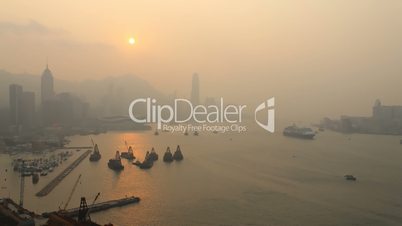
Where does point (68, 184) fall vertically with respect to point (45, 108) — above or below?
below

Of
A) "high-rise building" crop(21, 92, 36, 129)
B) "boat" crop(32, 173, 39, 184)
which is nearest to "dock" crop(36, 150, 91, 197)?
"boat" crop(32, 173, 39, 184)

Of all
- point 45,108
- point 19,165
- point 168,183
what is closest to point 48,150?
point 19,165

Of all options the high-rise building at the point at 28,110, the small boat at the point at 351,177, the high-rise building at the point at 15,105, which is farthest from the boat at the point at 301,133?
the high-rise building at the point at 15,105

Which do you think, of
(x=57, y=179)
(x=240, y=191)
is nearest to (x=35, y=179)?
(x=57, y=179)

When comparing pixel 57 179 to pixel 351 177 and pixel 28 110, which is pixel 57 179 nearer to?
pixel 351 177

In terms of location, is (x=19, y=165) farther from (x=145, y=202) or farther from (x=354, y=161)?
(x=354, y=161)
